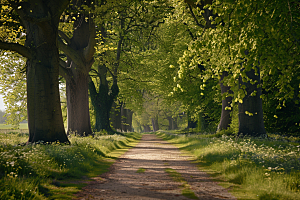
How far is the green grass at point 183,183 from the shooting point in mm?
6086

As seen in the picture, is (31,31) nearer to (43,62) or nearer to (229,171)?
(43,62)

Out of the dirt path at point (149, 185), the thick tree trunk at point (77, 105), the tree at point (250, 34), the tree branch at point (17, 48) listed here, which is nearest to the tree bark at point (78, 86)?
the thick tree trunk at point (77, 105)

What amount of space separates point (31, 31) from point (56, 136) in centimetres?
507

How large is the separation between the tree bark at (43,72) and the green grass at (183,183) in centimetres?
567

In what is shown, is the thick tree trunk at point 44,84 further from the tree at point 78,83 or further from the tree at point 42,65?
the tree at point 78,83

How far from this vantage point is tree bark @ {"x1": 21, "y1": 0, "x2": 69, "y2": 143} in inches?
464

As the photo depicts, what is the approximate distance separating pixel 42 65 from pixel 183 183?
846 cm

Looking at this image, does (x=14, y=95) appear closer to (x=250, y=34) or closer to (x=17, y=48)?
(x=17, y=48)

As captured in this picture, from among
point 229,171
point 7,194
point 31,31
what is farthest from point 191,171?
point 31,31

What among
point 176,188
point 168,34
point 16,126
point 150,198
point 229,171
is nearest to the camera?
point 150,198

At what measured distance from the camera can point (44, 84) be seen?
1195cm

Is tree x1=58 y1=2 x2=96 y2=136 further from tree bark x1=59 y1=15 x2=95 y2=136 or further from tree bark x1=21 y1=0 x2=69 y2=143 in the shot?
tree bark x1=21 y1=0 x2=69 y2=143

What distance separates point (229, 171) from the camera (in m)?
8.52

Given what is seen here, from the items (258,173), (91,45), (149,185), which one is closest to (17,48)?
(91,45)
